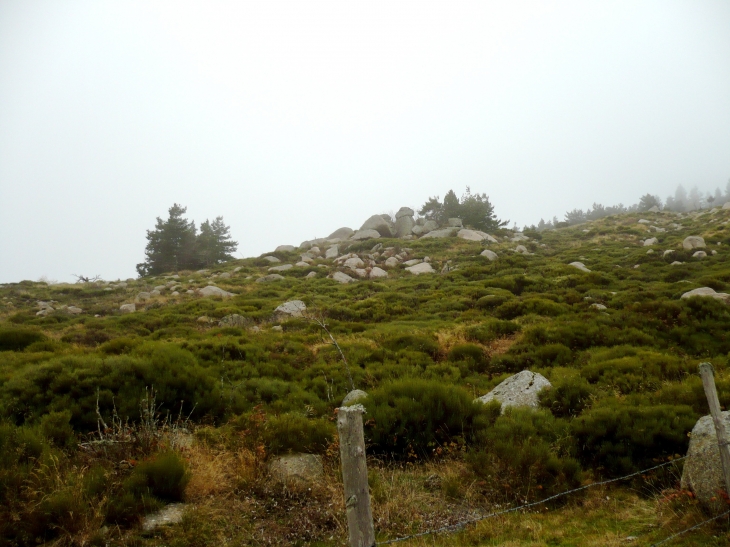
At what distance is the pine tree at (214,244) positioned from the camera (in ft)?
132

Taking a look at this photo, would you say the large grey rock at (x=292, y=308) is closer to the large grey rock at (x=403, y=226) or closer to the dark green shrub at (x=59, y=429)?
the dark green shrub at (x=59, y=429)

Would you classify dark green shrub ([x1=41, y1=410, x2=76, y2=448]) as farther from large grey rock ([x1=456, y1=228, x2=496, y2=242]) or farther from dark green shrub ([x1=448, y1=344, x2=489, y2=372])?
large grey rock ([x1=456, y1=228, x2=496, y2=242])

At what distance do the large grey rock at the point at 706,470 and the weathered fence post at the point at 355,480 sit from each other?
3546 mm

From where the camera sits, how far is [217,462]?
18.5 feet

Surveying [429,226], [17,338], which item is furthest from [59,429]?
[429,226]

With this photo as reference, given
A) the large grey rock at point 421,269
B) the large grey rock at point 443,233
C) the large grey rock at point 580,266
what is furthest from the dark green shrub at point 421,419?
the large grey rock at point 443,233

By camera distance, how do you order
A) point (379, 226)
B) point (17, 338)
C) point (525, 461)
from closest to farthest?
1. point (525, 461)
2. point (17, 338)
3. point (379, 226)

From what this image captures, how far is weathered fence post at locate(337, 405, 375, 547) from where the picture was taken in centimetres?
314

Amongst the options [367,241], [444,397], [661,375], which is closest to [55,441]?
[444,397]

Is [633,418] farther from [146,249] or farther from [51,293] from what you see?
[146,249]

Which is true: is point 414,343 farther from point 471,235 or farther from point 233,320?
point 471,235

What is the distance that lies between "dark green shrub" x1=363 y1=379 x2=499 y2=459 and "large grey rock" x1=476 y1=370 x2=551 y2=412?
703 millimetres

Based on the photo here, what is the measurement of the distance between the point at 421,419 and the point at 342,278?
20831 mm

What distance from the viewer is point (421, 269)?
28719 mm
